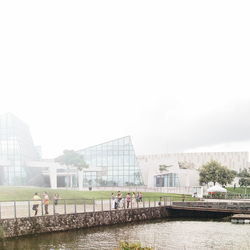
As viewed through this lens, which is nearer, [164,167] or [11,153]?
[11,153]

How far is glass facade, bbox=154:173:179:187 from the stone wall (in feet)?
163

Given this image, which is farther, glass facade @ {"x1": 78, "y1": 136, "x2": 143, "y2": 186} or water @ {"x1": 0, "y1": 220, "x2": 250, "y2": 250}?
glass facade @ {"x1": 78, "y1": 136, "x2": 143, "y2": 186}

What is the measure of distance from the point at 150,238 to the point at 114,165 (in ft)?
203

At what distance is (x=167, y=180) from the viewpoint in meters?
84.2

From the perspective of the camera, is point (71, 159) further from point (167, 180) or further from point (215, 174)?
point (215, 174)

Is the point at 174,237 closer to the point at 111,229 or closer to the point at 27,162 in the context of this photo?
the point at 111,229

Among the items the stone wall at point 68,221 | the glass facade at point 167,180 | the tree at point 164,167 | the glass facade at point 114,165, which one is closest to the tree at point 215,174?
the glass facade at point 167,180

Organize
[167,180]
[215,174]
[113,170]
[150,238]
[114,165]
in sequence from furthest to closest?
[113,170] < [114,165] < [167,180] < [215,174] < [150,238]

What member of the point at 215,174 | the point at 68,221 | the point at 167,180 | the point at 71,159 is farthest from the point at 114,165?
the point at 68,221

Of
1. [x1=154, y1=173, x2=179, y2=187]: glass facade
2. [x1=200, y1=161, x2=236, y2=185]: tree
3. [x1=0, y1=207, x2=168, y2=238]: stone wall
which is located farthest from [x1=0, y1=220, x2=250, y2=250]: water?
[x1=154, y1=173, x2=179, y2=187]: glass facade

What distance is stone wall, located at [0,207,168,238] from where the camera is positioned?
76.8 feet

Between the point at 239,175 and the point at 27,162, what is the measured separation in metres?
51.5

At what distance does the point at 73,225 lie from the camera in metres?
26.8

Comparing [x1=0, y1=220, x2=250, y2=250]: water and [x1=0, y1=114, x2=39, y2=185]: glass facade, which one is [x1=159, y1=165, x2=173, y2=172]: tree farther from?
[x1=0, y1=220, x2=250, y2=250]: water
